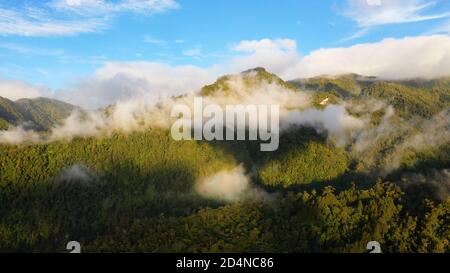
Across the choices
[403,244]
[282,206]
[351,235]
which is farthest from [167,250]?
[403,244]

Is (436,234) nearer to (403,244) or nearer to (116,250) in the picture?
(403,244)

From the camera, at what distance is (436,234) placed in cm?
12138

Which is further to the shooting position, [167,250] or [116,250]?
[116,250]

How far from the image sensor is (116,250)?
15288 centimetres

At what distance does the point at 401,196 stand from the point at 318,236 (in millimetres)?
25263

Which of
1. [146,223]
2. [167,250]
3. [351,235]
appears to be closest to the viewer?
[351,235]

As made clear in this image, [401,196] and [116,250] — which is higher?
[401,196]

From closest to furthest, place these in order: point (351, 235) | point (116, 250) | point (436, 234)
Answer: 1. point (436, 234)
2. point (351, 235)
3. point (116, 250)
